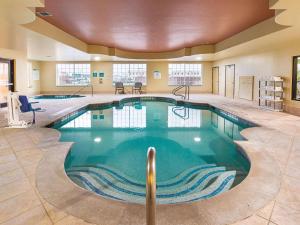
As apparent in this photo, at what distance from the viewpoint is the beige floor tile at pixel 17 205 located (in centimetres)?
200

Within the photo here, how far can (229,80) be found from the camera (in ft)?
44.4

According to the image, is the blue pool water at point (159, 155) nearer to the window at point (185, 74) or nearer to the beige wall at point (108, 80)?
the beige wall at point (108, 80)

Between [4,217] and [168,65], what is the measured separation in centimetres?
1540

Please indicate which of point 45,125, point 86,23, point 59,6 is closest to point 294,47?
point 86,23

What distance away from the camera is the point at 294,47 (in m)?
7.80

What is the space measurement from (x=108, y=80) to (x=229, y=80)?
24.9 feet

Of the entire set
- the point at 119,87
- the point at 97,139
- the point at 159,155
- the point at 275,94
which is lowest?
the point at 159,155

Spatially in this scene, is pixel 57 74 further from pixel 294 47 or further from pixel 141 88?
pixel 294 47

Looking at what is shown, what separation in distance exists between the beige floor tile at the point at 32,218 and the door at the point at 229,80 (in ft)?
40.5

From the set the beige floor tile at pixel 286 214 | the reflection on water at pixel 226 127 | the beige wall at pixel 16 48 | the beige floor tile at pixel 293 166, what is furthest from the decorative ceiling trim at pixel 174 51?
the beige floor tile at pixel 286 214

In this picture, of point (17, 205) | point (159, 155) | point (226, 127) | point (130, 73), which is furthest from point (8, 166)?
point (130, 73)

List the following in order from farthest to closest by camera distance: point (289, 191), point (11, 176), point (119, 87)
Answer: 1. point (119, 87)
2. point (11, 176)
3. point (289, 191)

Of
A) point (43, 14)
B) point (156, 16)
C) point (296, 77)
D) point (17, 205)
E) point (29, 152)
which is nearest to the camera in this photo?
point (17, 205)

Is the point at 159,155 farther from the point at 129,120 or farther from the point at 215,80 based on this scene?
the point at 215,80
